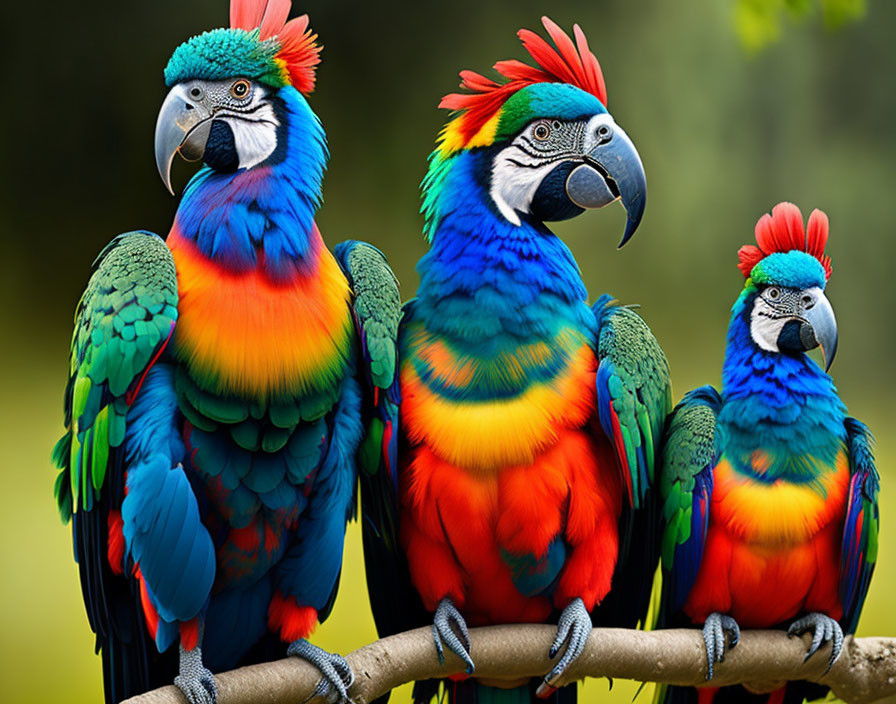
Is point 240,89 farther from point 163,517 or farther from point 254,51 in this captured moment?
point 163,517

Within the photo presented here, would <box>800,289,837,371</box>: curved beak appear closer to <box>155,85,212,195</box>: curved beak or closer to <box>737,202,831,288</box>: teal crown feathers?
<box>737,202,831,288</box>: teal crown feathers

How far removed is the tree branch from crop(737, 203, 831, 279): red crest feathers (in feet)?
2.61

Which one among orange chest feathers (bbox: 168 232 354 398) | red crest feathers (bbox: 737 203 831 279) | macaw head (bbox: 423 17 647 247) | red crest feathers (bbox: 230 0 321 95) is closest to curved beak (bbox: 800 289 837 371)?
red crest feathers (bbox: 737 203 831 279)

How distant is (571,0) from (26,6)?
83.6 inches

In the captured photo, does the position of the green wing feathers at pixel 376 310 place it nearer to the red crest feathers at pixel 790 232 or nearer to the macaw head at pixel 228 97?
the macaw head at pixel 228 97

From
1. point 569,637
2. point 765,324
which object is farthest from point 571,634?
point 765,324

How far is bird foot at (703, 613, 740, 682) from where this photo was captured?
6.38 feet

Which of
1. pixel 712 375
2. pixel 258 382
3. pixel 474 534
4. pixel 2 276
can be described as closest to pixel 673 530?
pixel 474 534

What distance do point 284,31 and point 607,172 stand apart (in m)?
0.65

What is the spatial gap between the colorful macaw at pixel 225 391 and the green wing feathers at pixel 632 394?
1.34ft

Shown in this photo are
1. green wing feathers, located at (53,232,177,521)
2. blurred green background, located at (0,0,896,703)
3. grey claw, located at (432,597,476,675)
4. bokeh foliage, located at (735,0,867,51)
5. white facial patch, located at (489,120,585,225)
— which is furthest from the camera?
blurred green background, located at (0,0,896,703)

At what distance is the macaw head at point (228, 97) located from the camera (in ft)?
5.60

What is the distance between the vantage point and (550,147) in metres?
1.93

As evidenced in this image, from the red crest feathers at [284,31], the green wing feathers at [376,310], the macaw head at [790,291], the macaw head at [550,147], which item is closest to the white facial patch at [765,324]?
the macaw head at [790,291]
